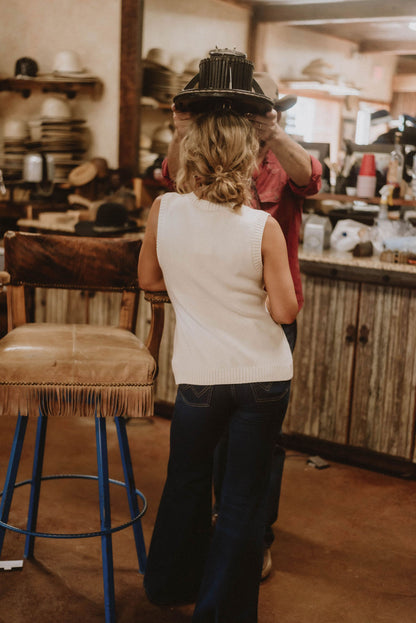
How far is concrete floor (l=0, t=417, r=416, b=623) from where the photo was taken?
234cm

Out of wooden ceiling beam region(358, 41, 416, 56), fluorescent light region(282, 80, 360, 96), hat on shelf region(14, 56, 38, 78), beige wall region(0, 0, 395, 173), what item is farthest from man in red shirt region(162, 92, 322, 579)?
wooden ceiling beam region(358, 41, 416, 56)

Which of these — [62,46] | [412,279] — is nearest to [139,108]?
[62,46]

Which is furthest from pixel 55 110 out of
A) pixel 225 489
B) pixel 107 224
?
pixel 225 489

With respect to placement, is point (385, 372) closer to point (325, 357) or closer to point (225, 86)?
point (325, 357)

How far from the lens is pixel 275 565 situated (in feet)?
8.70

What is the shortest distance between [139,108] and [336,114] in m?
3.02

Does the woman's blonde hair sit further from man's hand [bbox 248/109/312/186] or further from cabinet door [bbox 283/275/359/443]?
cabinet door [bbox 283/275/359/443]

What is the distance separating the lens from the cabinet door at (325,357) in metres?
3.50

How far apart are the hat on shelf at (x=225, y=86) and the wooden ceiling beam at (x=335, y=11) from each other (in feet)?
12.0

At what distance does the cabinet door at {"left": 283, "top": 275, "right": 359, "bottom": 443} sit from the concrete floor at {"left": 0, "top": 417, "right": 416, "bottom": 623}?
220mm

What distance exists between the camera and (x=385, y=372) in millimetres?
3432

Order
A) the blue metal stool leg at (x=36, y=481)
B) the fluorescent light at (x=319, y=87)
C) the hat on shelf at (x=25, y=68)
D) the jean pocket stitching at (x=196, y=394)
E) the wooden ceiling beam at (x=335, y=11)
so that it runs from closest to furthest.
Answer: the jean pocket stitching at (x=196, y=394) → the blue metal stool leg at (x=36, y=481) → the hat on shelf at (x=25, y=68) → the wooden ceiling beam at (x=335, y=11) → the fluorescent light at (x=319, y=87)

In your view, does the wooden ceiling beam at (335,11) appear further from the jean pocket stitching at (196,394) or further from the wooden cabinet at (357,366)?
the jean pocket stitching at (196,394)

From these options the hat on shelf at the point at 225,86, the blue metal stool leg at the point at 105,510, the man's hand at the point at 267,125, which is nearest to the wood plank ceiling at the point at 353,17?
the man's hand at the point at 267,125
